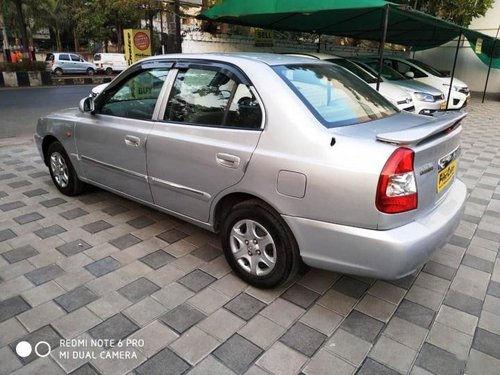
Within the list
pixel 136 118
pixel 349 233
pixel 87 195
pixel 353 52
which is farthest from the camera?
pixel 353 52

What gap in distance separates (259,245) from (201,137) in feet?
2.91

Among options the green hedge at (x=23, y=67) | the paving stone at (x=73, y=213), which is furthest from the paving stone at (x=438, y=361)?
the green hedge at (x=23, y=67)

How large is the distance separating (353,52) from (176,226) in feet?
45.2

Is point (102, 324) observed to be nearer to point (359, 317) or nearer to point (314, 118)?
point (359, 317)

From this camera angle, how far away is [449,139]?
8.54 ft

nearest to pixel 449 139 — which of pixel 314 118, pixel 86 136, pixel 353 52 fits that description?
pixel 314 118

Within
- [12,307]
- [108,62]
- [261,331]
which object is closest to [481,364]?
[261,331]

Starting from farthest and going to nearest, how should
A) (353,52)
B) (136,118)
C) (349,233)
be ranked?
(353,52) < (136,118) < (349,233)

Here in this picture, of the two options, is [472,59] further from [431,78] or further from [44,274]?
[44,274]

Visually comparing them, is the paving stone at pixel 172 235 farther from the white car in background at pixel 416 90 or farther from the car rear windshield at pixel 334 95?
the white car in background at pixel 416 90

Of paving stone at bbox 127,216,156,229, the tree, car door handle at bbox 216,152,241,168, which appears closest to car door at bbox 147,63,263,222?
car door handle at bbox 216,152,241,168

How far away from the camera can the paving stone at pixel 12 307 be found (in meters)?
2.52

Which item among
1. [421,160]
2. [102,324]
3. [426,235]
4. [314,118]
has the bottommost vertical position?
[102,324]

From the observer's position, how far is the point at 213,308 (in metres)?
2.62
